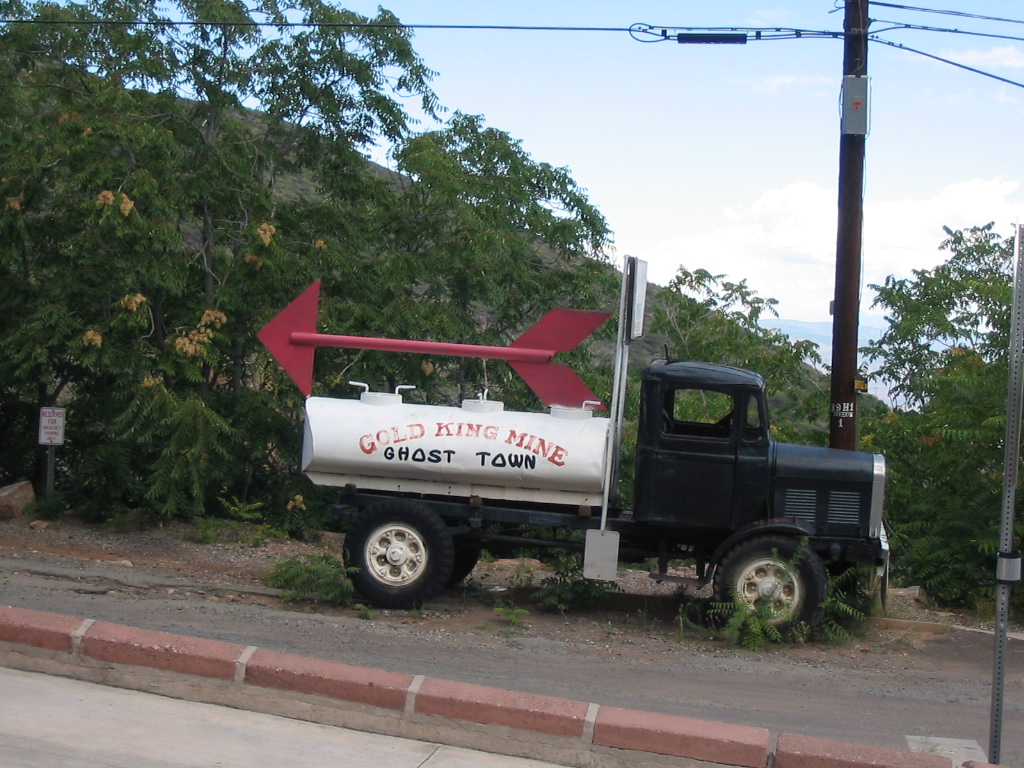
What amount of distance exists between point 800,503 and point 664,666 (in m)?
2.11

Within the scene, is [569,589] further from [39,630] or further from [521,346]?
[39,630]

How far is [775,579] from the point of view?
31.4ft

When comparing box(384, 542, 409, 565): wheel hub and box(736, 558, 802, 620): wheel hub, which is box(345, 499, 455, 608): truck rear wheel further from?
box(736, 558, 802, 620): wheel hub

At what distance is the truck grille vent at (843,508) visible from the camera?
9.76 meters

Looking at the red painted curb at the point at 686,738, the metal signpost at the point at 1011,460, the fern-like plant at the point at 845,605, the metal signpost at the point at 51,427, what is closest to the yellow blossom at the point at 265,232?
the metal signpost at the point at 51,427

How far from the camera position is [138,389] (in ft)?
45.2

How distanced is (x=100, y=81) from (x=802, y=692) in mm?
11632

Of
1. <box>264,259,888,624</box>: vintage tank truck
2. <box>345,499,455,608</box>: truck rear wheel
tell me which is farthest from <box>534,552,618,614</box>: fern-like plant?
<box>345,499,455,608</box>: truck rear wheel

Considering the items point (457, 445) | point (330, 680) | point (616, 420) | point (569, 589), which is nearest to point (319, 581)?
point (457, 445)

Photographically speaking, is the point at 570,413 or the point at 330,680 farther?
the point at 570,413

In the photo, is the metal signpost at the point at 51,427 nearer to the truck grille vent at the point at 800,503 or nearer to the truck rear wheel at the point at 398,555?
the truck rear wheel at the point at 398,555

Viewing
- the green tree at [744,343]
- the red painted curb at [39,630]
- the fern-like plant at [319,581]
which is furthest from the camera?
the green tree at [744,343]

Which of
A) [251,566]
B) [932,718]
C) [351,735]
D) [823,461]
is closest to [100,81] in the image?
[251,566]

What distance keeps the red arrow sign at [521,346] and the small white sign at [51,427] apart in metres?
5.78
